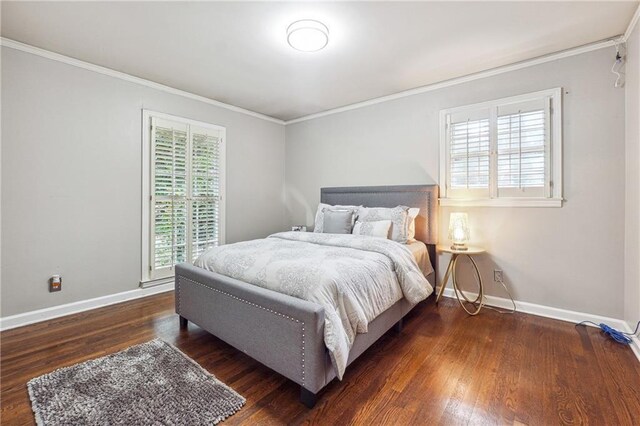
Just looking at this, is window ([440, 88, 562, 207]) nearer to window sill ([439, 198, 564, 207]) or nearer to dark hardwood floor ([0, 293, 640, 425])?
window sill ([439, 198, 564, 207])

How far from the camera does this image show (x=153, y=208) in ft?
11.4

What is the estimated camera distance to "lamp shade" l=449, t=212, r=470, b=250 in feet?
10.2

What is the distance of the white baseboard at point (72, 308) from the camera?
2.60 metres

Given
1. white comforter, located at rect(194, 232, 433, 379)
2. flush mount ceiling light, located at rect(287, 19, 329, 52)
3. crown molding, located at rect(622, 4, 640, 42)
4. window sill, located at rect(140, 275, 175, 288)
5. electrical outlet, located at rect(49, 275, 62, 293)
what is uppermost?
crown molding, located at rect(622, 4, 640, 42)

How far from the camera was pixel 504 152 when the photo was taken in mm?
3057

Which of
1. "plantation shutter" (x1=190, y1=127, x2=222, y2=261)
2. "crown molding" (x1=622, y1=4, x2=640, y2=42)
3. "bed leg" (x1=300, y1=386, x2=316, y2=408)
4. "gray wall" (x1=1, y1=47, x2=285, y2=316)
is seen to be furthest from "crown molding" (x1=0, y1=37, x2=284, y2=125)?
"crown molding" (x1=622, y1=4, x2=640, y2=42)

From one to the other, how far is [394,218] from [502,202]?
1119 millimetres

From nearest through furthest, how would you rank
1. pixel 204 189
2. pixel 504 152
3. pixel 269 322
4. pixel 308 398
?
1. pixel 308 398
2. pixel 269 322
3. pixel 504 152
4. pixel 204 189

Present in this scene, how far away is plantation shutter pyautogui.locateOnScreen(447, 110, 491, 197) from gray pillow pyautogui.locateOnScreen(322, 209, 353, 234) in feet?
4.05

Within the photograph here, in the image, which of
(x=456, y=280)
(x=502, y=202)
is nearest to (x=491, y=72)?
(x=502, y=202)

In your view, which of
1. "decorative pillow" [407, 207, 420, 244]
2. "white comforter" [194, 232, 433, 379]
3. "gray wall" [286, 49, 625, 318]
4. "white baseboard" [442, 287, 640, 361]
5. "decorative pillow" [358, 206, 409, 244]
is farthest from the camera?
"decorative pillow" [407, 207, 420, 244]

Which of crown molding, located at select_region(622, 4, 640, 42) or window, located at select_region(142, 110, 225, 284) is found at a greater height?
crown molding, located at select_region(622, 4, 640, 42)

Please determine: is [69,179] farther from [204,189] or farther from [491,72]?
[491,72]

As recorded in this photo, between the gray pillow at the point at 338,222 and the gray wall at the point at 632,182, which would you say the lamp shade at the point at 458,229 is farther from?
the gray wall at the point at 632,182
